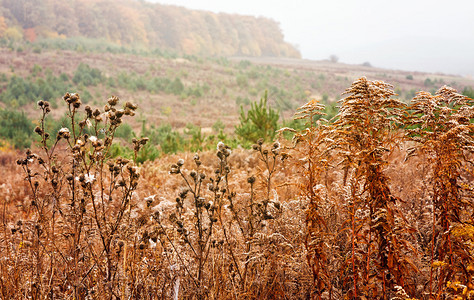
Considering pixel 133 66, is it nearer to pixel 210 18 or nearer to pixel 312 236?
pixel 312 236

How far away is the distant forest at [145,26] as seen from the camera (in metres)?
39.3

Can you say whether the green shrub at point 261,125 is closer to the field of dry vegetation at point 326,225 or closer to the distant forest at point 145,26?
the field of dry vegetation at point 326,225

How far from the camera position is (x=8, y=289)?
2338mm

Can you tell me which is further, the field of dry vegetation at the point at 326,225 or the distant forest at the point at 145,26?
the distant forest at the point at 145,26

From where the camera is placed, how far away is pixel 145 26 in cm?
5262

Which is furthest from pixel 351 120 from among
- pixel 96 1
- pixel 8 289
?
pixel 96 1

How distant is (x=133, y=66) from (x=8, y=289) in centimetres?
2699

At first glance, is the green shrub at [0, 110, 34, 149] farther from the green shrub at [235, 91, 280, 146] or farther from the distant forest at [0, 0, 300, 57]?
the distant forest at [0, 0, 300, 57]

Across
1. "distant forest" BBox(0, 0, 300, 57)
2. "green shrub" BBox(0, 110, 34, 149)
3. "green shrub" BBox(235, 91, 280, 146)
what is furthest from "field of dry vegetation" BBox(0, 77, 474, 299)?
"distant forest" BBox(0, 0, 300, 57)

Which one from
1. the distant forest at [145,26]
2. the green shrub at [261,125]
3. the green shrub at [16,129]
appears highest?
the distant forest at [145,26]

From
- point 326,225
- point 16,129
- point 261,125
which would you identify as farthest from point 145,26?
point 326,225

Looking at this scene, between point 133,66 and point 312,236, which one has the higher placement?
point 133,66

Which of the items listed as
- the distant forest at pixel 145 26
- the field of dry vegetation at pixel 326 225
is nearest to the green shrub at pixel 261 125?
the field of dry vegetation at pixel 326 225

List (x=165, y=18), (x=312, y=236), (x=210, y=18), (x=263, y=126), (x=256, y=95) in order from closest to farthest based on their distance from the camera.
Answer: (x=312, y=236) → (x=263, y=126) → (x=256, y=95) → (x=165, y=18) → (x=210, y=18)
